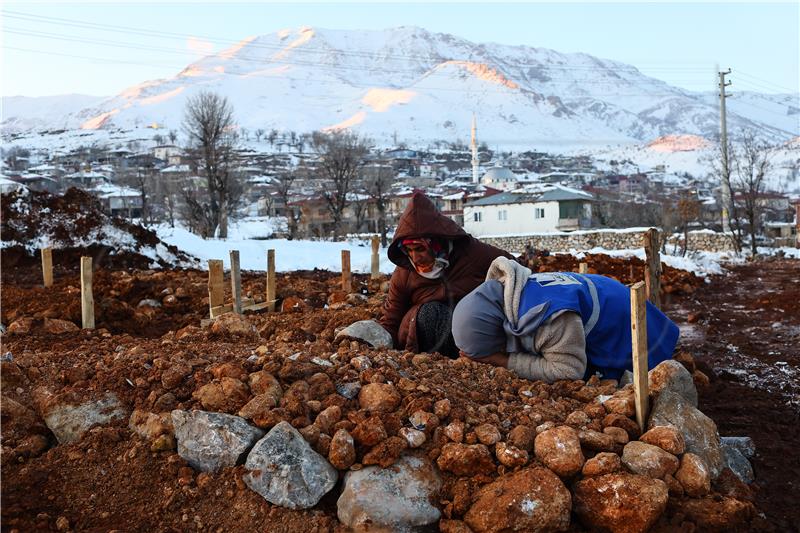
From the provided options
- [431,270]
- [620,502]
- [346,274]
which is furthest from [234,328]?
[346,274]

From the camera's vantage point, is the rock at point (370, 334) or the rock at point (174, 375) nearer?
the rock at point (174, 375)

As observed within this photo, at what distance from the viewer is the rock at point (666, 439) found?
2664mm

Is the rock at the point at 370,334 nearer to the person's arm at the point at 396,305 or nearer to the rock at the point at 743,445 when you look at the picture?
the person's arm at the point at 396,305

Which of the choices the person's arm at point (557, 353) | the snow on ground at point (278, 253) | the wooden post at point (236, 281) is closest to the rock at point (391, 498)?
the person's arm at point (557, 353)

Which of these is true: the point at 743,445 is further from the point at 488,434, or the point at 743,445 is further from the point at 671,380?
the point at 488,434

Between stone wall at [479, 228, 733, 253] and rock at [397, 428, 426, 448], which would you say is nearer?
rock at [397, 428, 426, 448]

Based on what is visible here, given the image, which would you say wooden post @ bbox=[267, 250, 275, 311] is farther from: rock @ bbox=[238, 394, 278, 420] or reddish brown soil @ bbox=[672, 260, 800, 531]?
rock @ bbox=[238, 394, 278, 420]

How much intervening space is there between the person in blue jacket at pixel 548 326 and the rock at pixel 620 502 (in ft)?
2.92

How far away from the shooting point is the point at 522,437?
8.72 feet

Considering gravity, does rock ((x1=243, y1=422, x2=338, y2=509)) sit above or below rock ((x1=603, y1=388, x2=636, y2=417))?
below

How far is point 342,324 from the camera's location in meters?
5.36

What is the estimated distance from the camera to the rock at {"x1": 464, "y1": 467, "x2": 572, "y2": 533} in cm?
236

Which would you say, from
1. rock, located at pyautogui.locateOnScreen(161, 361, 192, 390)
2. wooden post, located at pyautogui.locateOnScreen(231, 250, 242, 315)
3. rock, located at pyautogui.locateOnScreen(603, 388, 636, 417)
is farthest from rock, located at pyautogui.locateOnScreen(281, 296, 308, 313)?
rock, located at pyautogui.locateOnScreen(603, 388, 636, 417)

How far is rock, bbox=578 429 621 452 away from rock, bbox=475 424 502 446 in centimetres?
33
